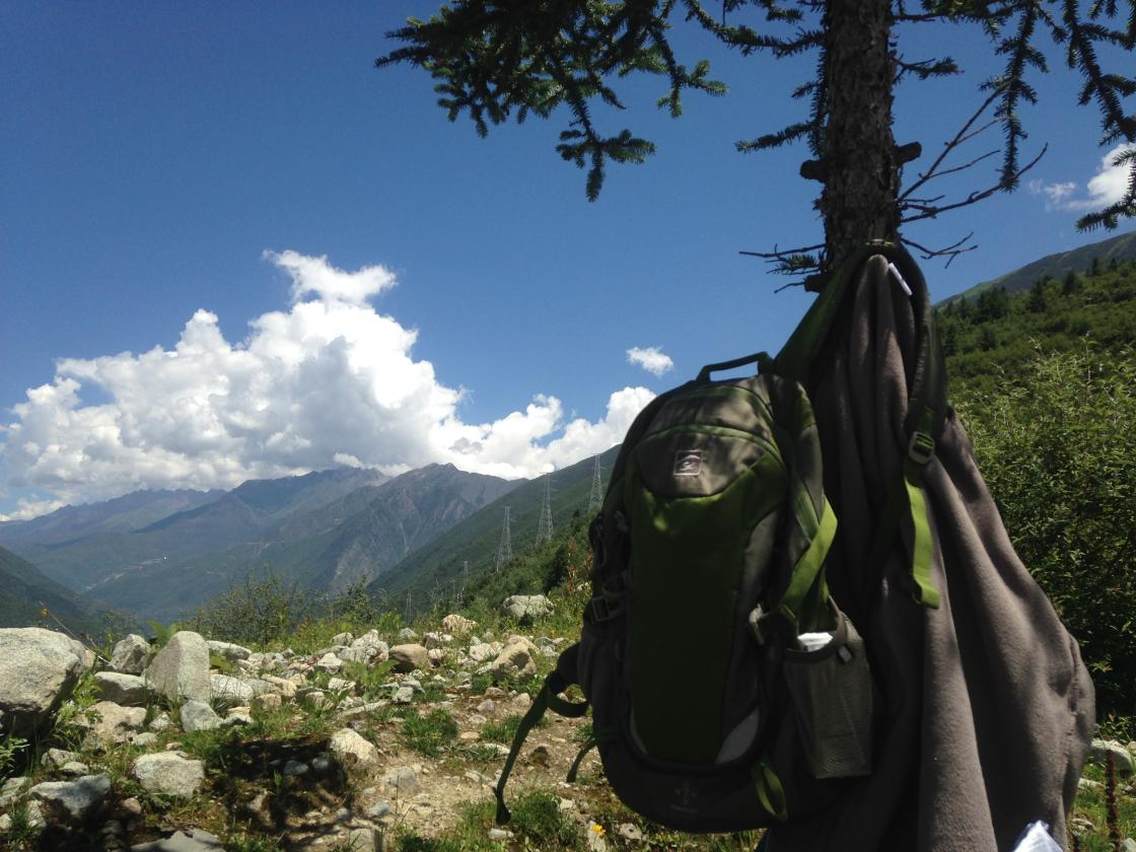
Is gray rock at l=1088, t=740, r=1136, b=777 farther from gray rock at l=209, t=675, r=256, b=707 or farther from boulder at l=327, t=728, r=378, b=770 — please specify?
gray rock at l=209, t=675, r=256, b=707

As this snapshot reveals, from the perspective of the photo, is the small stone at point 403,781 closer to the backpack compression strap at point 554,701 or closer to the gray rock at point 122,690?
the gray rock at point 122,690

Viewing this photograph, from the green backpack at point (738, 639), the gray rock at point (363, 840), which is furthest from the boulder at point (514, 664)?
the green backpack at point (738, 639)

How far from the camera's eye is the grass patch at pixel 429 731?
4312 mm

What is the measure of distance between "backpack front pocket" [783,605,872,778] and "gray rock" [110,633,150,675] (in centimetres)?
567

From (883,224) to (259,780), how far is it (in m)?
4.19

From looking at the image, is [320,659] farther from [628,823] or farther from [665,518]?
[665,518]

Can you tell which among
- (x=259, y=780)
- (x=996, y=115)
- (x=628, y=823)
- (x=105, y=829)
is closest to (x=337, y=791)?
(x=259, y=780)

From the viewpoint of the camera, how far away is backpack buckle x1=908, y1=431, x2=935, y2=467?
4.67 ft

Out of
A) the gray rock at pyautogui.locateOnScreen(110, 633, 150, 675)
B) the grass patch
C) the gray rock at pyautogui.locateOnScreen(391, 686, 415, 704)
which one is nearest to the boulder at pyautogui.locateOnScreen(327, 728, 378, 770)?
the grass patch

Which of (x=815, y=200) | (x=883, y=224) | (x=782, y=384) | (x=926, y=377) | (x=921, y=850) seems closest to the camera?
(x=921, y=850)

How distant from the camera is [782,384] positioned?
1641 millimetres

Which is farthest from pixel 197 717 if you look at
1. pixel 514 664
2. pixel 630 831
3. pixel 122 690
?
pixel 630 831

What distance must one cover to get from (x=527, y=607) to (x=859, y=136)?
7982 mm

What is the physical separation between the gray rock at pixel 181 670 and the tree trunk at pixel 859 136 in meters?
5.00
